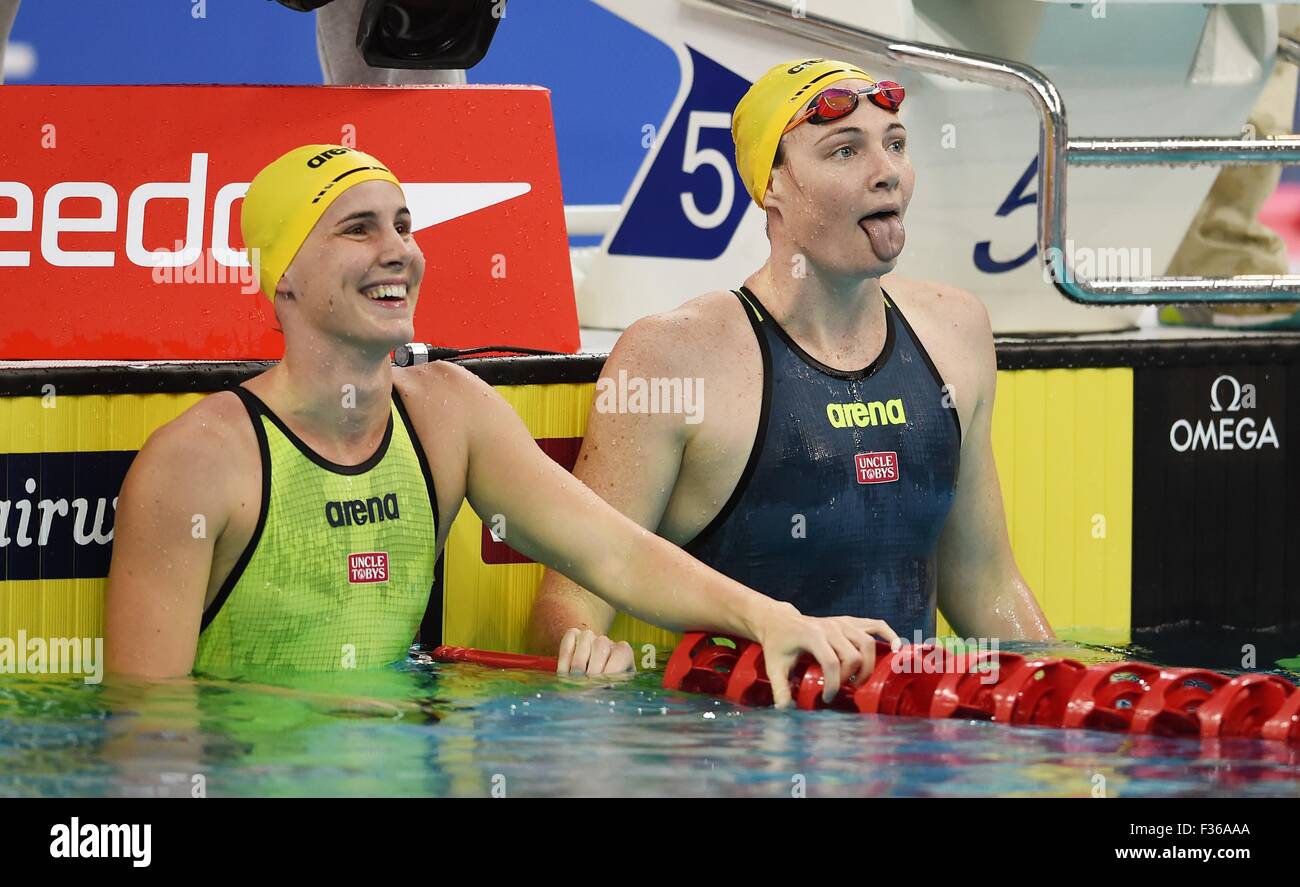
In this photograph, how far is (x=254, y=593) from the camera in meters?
3.16

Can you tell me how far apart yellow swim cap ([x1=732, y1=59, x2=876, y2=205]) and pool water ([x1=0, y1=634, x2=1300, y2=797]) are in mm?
1185

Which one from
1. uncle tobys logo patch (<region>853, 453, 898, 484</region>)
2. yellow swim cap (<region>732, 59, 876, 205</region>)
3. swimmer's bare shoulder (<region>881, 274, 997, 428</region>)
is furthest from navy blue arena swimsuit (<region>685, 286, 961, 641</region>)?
Result: yellow swim cap (<region>732, 59, 876, 205</region>)

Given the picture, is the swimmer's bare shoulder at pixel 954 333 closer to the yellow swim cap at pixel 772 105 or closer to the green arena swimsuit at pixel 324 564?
the yellow swim cap at pixel 772 105

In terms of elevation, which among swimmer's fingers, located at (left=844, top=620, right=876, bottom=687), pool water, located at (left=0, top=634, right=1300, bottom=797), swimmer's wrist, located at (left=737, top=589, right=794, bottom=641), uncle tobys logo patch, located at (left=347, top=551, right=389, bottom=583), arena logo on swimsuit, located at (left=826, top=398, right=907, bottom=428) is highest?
arena logo on swimsuit, located at (left=826, top=398, right=907, bottom=428)

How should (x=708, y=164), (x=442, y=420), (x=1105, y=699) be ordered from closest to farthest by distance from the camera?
(x=1105, y=699)
(x=442, y=420)
(x=708, y=164)

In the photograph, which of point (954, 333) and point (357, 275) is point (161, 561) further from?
point (954, 333)

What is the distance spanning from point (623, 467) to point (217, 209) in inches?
39.0

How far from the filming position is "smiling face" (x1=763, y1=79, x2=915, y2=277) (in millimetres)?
3625

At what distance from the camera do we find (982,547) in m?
3.93

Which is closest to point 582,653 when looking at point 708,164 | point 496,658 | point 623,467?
point 496,658

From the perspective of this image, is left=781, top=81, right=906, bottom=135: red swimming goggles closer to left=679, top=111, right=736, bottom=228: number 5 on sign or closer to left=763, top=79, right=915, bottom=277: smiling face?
left=763, top=79, right=915, bottom=277: smiling face

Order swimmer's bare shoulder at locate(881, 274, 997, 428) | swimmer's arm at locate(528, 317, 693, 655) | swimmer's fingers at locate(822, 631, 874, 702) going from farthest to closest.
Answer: swimmer's bare shoulder at locate(881, 274, 997, 428) → swimmer's arm at locate(528, 317, 693, 655) → swimmer's fingers at locate(822, 631, 874, 702)
